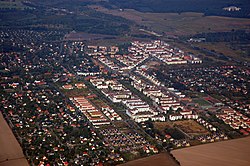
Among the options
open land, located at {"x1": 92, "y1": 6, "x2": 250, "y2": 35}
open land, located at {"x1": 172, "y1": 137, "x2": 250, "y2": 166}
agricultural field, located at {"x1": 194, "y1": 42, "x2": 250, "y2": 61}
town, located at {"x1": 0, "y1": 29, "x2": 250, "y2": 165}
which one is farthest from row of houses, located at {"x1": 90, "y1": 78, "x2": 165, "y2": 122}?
open land, located at {"x1": 92, "y1": 6, "x2": 250, "y2": 35}

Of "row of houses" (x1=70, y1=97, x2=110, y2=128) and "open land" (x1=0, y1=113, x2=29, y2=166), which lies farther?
"row of houses" (x1=70, y1=97, x2=110, y2=128)

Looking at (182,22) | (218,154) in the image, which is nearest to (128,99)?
(218,154)

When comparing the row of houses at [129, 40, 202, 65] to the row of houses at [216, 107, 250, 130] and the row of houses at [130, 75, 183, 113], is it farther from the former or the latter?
the row of houses at [216, 107, 250, 130]

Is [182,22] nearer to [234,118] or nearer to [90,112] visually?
[234,118]

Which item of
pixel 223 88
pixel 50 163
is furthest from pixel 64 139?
pixel 223 88

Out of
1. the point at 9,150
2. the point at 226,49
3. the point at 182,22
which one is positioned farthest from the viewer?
the point at 182,22

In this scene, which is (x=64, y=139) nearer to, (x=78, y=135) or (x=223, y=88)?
(x=78, y=135)
